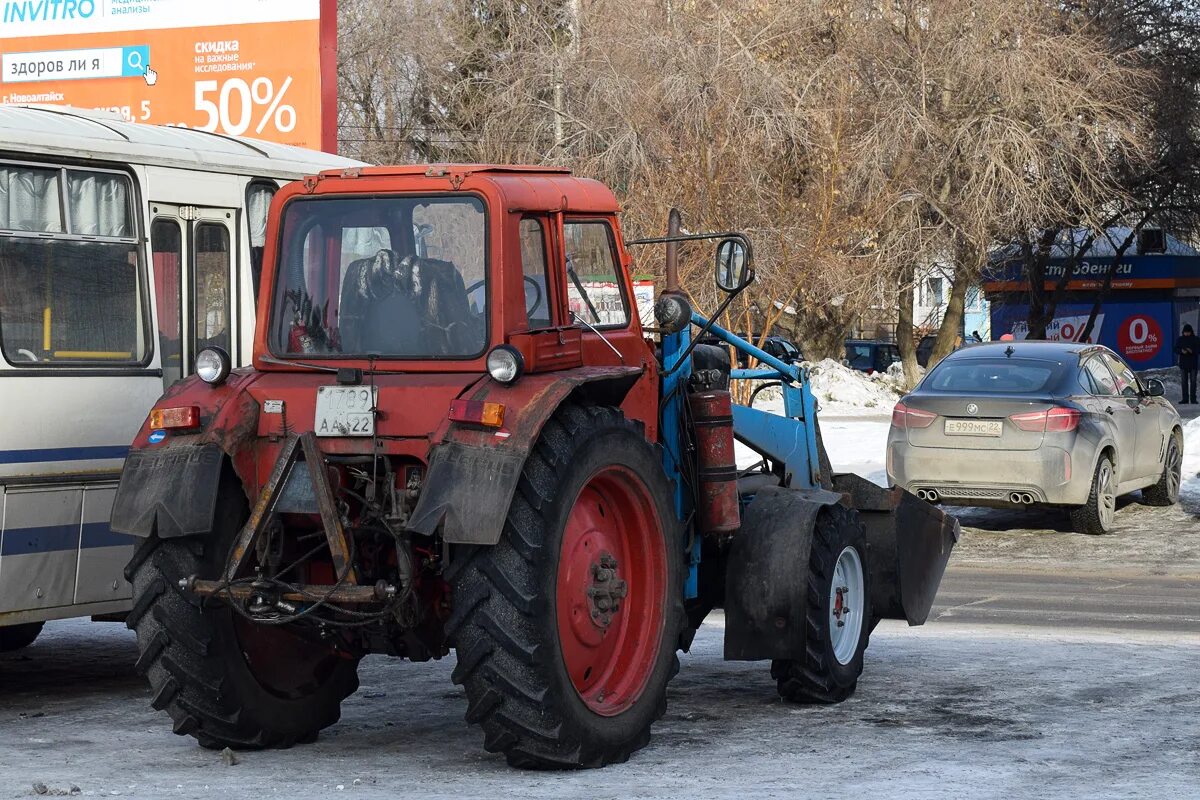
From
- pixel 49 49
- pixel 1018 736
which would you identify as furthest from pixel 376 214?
pixel 49 49

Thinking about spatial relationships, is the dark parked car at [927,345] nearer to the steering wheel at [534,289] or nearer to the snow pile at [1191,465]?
the snow pile at [1191,465]

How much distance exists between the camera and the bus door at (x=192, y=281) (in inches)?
374

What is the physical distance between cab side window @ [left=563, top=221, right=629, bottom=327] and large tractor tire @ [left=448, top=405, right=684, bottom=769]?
2.42ft

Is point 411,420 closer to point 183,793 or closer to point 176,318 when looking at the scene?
point 183,793

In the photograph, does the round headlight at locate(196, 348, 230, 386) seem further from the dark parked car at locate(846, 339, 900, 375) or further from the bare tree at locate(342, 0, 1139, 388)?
the dark parked car at locate(846, 339, 900, 375)

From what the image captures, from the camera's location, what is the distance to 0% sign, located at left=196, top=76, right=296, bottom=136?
21844 mm

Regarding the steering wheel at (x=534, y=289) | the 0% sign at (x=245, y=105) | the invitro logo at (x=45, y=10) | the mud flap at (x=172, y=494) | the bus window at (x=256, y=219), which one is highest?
the invitro logo at (x=45, y=10)

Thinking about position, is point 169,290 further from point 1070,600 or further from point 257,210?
point 1070,600

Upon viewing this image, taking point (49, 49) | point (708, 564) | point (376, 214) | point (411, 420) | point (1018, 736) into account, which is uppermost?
point (49, 49)

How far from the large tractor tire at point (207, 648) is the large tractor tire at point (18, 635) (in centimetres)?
354

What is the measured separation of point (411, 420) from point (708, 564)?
2.09 meters

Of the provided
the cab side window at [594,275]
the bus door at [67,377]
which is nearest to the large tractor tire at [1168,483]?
the cab side window at [594,275]

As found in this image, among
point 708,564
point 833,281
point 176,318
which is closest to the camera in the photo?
point 708,564

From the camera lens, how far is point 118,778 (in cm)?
718
